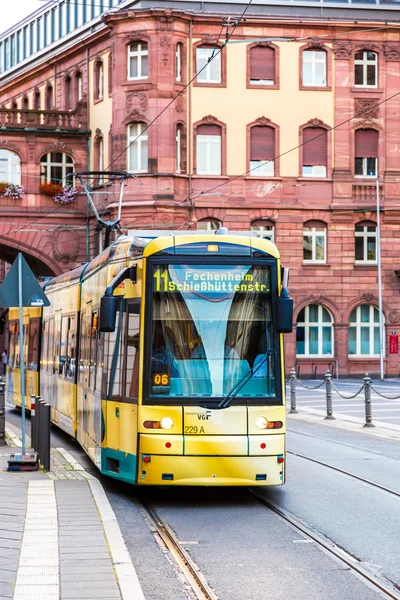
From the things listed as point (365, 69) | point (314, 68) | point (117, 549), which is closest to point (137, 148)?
point (314, 68)

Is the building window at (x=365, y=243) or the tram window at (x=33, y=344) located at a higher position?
the building window at (x=365, y=243)

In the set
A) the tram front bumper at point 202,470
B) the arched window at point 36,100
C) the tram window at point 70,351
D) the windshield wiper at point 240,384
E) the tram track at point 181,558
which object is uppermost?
A: the arched window at point 36,100

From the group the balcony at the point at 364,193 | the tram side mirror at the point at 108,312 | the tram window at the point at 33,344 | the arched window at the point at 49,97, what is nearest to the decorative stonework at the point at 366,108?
the balcony at the point at 364,193

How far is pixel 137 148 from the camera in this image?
4912cm

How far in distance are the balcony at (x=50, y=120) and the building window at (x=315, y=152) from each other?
9937 mm

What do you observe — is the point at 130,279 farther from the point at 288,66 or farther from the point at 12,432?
the point at 288,66

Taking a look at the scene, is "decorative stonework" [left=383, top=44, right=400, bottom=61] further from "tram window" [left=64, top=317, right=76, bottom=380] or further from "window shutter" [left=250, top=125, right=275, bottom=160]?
"tram window" [left=64, top=317, right=76, bottom=380]

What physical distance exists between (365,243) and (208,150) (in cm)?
765

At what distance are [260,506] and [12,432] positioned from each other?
11335mm

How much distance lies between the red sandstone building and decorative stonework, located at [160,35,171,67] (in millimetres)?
40

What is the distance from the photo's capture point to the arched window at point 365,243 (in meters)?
50.6

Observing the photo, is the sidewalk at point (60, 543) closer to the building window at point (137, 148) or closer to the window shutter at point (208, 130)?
the building window at point (137, 148)

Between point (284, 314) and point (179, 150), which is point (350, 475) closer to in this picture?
point (284, 314)

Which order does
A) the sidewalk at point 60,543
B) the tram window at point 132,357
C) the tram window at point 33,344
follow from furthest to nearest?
1. the tram window at point 33,344
2. the tram window at point 132,357
3. the sidewalk at point 60,543
